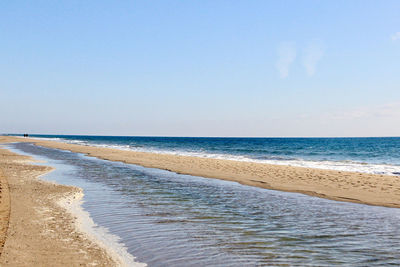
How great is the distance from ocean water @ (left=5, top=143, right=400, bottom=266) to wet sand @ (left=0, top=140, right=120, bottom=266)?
86cm

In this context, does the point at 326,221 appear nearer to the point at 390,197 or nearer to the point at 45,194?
the point at 390,197

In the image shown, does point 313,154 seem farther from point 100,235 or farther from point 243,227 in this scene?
point 100,235

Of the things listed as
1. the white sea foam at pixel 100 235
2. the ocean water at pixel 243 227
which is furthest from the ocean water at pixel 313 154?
the white sea foam at pixel 100 235

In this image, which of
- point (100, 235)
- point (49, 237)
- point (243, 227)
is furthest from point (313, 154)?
point (49, 237)

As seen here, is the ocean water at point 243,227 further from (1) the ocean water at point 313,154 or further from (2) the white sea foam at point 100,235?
(1) the ocean water at point 313,154

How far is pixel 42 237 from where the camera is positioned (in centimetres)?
802

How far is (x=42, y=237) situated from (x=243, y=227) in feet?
17.7

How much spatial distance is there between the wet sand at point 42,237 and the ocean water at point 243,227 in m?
0.86

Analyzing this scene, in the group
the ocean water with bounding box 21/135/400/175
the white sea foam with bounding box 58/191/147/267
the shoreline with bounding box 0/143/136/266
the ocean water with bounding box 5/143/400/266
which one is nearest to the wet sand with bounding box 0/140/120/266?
the shoreline with bounding box 0/143/136/266

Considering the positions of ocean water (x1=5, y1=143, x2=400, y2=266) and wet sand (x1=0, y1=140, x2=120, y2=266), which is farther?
ocean water (x1=5, y1=143, x2=400, y2=266)

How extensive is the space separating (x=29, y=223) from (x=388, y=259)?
30.0 feet

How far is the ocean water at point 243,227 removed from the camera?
23.6ft

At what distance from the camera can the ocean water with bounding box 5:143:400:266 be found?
720cm

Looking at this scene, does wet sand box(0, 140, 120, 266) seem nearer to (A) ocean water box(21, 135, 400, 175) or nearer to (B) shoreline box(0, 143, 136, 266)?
(B) shoreline box(0, 143, 136, 266)
